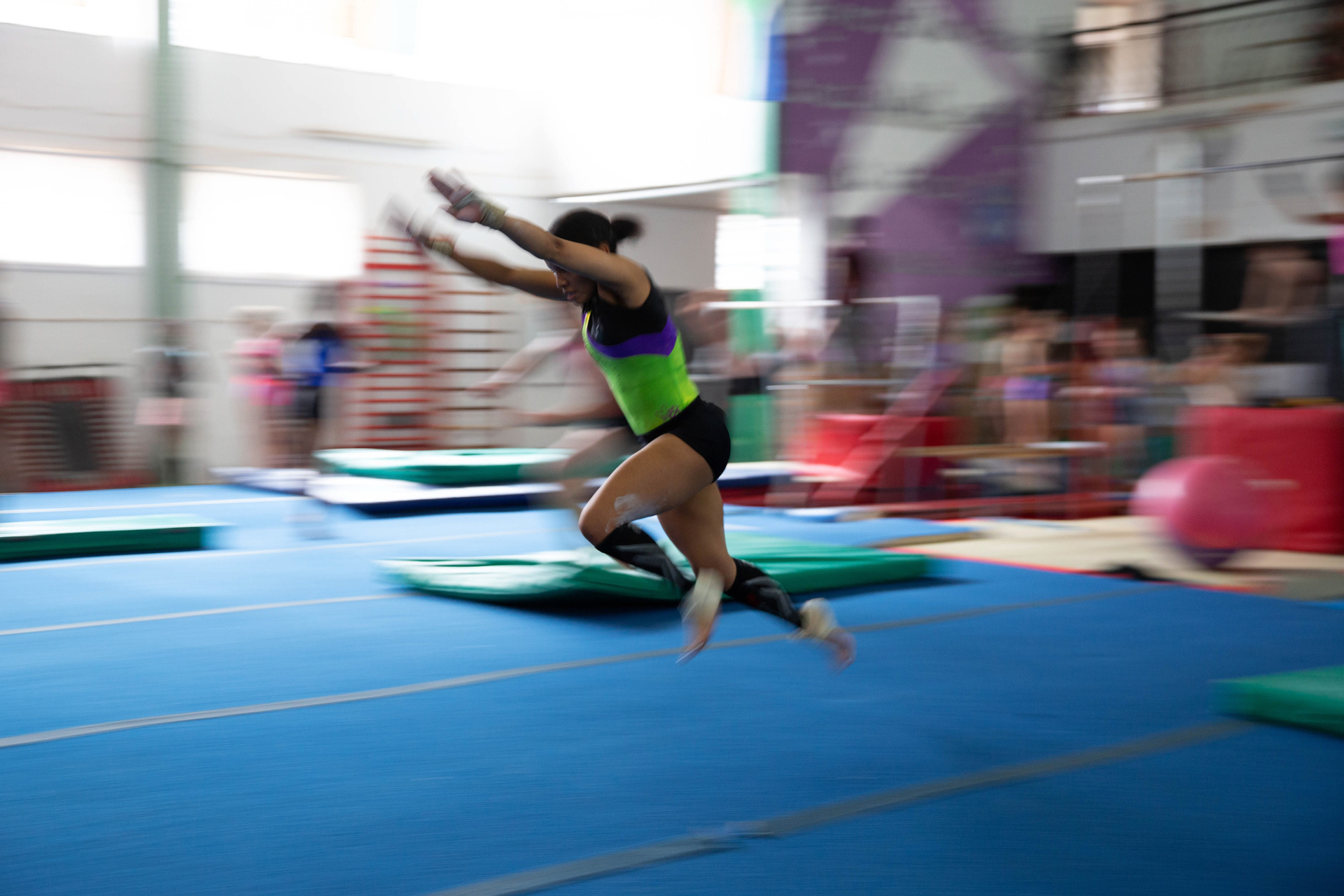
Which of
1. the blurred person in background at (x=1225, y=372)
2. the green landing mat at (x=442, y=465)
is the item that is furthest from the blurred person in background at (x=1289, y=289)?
the green landing mat at (x=442, y=465)

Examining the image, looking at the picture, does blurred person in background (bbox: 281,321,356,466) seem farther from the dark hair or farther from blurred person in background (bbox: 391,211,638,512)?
the dark hair

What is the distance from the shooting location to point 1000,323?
10180mm

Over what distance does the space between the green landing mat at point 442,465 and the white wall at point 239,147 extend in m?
1.76

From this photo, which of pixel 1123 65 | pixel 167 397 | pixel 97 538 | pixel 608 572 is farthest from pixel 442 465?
pixel 1123 65

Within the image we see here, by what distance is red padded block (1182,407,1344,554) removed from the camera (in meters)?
7.12

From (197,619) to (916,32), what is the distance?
18.4 feet

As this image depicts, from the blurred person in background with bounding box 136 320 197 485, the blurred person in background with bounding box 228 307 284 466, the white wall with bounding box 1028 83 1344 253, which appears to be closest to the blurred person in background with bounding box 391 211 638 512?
the blurred person in background with bounding box 228 307 284 466

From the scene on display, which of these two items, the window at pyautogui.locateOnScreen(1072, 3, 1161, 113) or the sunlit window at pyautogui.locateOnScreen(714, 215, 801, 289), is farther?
the window at pyautogui.locateOnScreen(1072, 3, 1161, 113)

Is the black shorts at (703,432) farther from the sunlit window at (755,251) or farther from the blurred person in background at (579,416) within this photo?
the sunlit window at (755,251)

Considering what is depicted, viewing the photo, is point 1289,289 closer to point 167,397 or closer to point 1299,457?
point 1299,457

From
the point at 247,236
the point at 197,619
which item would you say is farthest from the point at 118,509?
the point at 197,619

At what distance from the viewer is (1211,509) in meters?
6.36

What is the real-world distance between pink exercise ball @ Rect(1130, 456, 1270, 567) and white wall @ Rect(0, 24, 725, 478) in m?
6.06

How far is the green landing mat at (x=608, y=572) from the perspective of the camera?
17.1 feet
